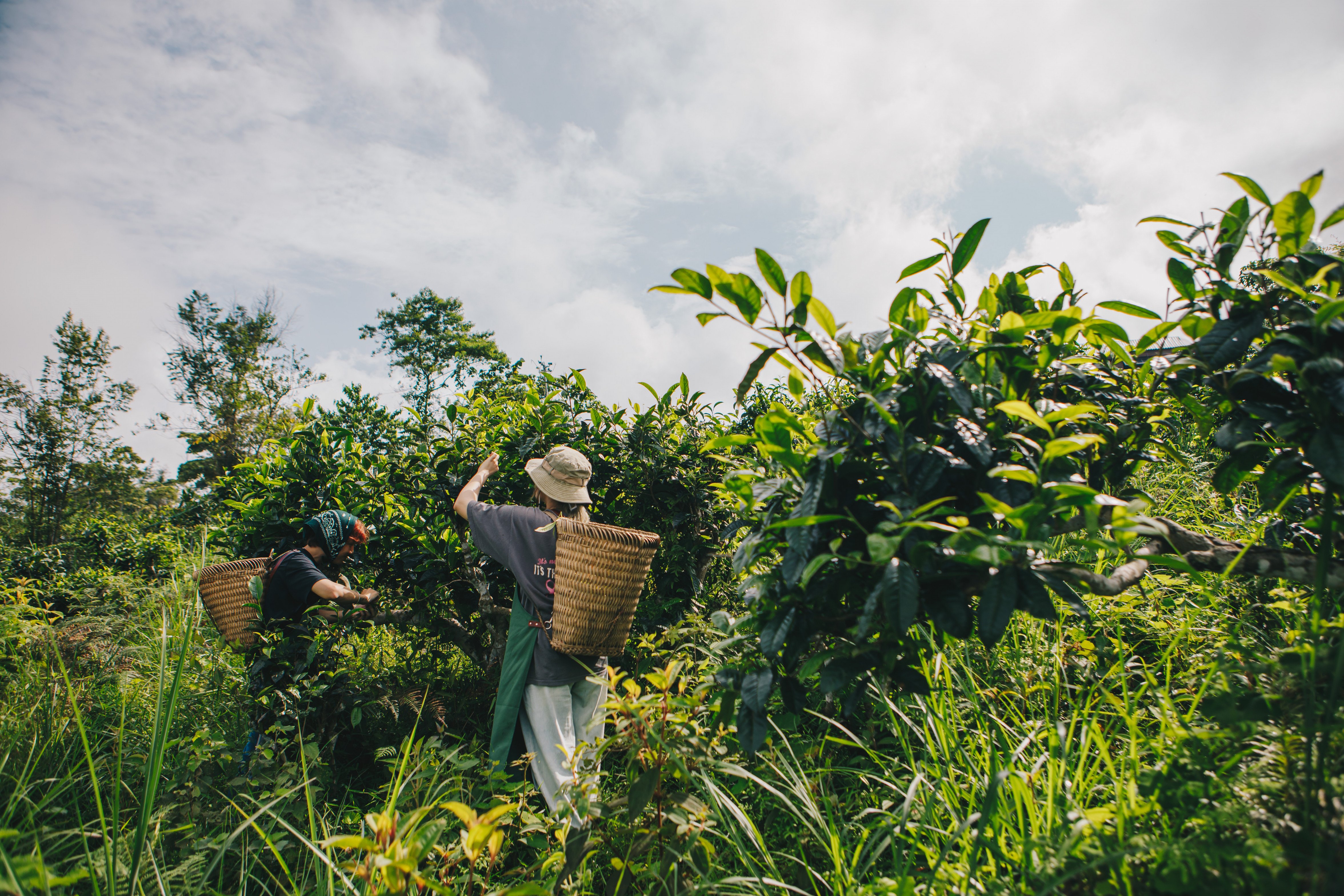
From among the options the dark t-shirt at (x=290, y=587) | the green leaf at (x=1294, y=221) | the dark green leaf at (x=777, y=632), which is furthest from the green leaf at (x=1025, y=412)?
the dark t-shirt at (x=290, y=587)

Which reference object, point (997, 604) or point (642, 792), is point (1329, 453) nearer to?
point (997, 604)

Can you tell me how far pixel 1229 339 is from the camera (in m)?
Answer: 1.10

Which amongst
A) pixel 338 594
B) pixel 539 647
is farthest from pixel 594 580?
pixel 338 594

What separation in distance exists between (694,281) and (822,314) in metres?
0.25

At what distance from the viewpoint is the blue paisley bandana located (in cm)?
276

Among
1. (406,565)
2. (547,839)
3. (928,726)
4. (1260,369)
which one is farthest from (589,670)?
(1260,369)

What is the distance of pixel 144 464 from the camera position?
24.4 m

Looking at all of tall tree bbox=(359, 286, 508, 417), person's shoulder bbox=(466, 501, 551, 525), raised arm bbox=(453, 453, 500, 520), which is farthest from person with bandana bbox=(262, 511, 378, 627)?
tall tree bbox=(359, 286, 508, 417)

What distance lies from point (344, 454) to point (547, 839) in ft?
8.05

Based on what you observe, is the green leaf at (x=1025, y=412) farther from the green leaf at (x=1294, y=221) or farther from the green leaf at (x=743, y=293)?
the green leaf at (x=1294, y=221)

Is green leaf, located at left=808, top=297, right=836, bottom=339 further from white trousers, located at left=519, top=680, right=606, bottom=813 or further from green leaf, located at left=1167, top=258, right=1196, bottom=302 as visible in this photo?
white trousers, located at left=519, top=680, right=606, bottom=813

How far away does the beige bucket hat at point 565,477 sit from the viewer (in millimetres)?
2545

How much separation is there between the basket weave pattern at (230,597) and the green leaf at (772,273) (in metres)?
2.88

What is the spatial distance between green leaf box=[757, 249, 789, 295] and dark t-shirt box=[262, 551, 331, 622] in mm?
2512
